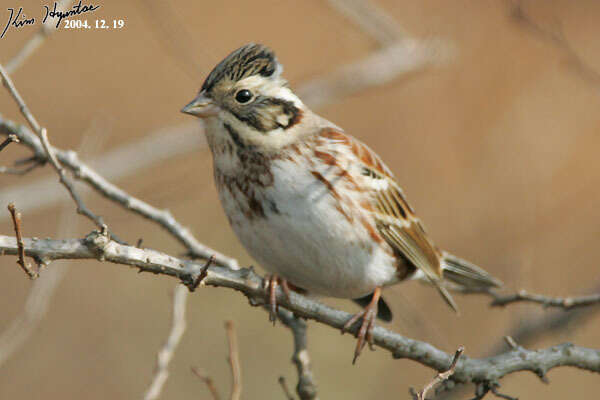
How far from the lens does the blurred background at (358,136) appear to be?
246 inches

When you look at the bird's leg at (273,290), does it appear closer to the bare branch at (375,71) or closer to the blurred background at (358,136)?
the blurred background at (358,136)

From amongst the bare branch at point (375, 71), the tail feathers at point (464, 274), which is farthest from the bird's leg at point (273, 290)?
the bare branch at point (375, 71)

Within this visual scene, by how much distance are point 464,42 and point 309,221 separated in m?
6.37

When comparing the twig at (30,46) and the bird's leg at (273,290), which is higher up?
the twig at (30,46)

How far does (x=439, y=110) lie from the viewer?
9102mm

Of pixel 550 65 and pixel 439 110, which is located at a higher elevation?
pixel 550 65

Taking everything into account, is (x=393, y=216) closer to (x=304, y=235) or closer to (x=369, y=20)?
(x=304, y=235)

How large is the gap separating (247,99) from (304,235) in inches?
28.5

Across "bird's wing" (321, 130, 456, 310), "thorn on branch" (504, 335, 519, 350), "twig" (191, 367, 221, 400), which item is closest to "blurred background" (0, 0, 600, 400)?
"bird's wing" (321, 130, 456, 310)

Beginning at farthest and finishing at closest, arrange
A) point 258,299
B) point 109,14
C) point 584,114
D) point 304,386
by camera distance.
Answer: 1. point 109,14
2. point 584,114
3. point 304,386
4. point 258,299

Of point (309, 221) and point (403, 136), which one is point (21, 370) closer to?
point (309, 221)

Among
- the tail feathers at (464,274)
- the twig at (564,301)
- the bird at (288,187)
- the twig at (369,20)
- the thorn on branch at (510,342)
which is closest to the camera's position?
the thorn on branch at (510,342)

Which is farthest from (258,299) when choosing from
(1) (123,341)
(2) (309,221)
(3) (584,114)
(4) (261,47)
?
(3) (584,114)

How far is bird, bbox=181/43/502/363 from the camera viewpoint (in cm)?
374
